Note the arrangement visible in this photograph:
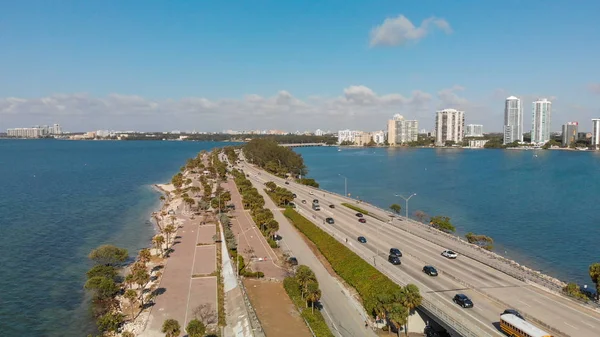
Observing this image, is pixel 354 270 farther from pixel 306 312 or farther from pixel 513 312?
pixel 513 312

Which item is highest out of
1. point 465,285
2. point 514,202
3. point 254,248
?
point 465,285

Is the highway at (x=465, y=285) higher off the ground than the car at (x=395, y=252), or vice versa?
the car at (x=395, y=252)

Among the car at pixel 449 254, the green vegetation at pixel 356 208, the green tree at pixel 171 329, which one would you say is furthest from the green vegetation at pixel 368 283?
the green tree at pixel 171 329

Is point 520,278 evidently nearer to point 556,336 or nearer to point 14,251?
point 556,336

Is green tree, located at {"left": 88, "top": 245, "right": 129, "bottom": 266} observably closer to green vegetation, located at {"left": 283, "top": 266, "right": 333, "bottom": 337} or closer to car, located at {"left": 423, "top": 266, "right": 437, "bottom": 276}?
green vegetation, located at {"left": 283, "top": 266, "right": 333, "bottom": 337}

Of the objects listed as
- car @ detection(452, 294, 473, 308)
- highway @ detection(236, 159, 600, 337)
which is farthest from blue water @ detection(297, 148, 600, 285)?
car @ detection(452, 294, 473, 308)

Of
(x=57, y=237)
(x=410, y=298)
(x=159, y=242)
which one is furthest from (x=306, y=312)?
(x=57, y=237)

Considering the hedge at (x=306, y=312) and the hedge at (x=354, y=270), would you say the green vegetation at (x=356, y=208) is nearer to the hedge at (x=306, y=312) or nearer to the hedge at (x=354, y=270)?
the hedge at (x=354, y=270)

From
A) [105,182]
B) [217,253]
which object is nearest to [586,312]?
[217,253]
